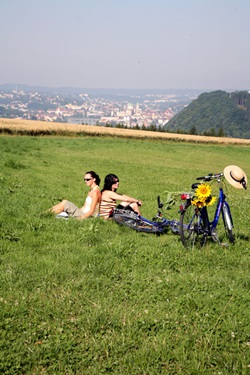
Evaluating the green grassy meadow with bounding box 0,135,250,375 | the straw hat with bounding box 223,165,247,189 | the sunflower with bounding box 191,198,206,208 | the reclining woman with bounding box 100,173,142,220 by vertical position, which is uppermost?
the straw hat with bounding box 223,165,247,189

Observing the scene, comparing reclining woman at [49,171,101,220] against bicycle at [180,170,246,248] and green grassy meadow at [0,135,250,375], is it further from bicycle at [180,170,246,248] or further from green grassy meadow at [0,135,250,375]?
bicycle at [180,170,246,248]

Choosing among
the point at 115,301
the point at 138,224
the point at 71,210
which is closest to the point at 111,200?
the point at 71,210

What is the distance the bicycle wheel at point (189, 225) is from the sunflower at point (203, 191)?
20.2 inches

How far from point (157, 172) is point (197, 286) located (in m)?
17.1

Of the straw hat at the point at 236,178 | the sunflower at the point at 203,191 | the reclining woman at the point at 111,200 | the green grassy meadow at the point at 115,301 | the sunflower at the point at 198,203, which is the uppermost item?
the straw hat at the point at 236,178

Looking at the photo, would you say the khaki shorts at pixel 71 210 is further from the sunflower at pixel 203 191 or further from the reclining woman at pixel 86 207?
the sunflower at pixel 203 191

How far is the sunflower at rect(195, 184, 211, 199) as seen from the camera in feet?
24.2

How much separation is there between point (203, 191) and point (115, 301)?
9.87 feet

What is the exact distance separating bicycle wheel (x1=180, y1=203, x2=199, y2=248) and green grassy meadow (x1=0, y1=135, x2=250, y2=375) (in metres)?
0.23

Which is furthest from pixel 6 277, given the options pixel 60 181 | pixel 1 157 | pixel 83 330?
pixel 1 157

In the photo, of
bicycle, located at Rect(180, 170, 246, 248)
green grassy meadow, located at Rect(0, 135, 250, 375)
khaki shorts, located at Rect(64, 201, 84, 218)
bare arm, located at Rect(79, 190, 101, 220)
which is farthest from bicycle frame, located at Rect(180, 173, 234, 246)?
khaki shorts, located at Rect(64, 201, 84, 218)

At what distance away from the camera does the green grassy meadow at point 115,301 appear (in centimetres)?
427

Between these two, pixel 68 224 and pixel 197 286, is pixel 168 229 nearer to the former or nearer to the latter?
pixel 68 224

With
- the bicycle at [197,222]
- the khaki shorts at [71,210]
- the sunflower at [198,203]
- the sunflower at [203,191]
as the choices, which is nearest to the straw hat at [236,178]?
the bicycle at [197,222]
